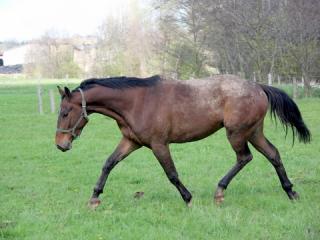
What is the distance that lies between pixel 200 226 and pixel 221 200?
1263 mm

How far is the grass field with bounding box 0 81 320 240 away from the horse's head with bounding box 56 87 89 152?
896 millimetres

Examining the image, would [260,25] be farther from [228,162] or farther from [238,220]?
[238,220]

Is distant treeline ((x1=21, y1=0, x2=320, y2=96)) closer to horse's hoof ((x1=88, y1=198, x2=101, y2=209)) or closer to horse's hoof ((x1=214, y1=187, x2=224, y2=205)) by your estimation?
horse's hoof ((x1=214, y1=187, x2=224, y2=205))

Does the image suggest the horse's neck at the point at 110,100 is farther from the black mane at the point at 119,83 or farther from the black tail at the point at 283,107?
the black tail at the point at 283,107

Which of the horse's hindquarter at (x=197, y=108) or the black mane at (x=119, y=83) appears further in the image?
the black mane at (x=119, y=83)

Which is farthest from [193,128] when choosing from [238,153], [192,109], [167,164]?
[238,153]

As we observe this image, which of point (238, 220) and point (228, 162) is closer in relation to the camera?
point (238, 220)

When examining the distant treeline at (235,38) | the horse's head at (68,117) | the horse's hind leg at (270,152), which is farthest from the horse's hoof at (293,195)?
the distant treeline at (235,38)

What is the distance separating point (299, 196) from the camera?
7.20 metres

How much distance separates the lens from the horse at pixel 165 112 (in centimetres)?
688

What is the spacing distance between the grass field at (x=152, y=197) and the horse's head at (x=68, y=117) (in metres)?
0.90

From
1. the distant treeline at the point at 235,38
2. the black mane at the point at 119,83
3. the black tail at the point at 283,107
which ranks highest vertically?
the black mane at the point at 119,83

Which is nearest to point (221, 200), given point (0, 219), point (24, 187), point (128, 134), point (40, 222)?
point (128, 134)

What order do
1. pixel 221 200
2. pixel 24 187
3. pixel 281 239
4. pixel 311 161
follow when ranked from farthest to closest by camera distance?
pixel 311 161
pixel 24 187
pixel 221 200
pixel 281 239
